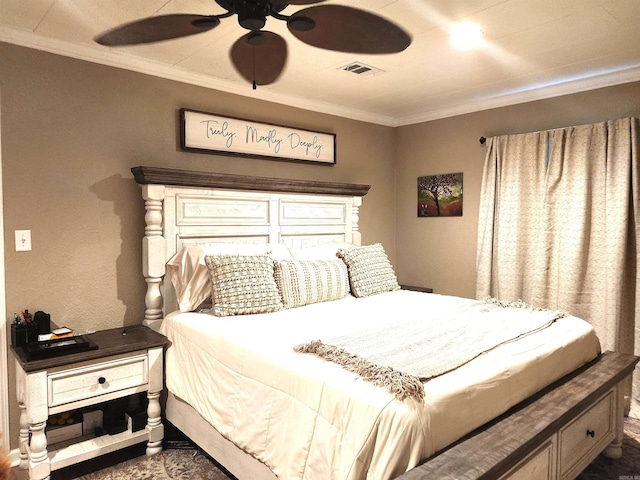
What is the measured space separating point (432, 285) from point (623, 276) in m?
1.68

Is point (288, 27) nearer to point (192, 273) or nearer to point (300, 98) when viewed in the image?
point (192, 273)

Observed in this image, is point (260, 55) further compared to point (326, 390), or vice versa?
point (260, 55)

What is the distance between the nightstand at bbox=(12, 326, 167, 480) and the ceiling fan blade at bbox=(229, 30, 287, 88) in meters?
1.63

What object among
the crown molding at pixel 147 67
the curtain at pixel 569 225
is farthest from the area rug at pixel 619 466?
the crown molding at pixel 147 67

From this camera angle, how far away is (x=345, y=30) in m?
1.93

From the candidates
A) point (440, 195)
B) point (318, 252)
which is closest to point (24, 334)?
point (318, 252)

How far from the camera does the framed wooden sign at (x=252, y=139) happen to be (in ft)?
10.4

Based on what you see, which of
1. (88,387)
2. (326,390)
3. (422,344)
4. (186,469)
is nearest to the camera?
(326,390)

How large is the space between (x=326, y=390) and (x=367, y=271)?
70.2 inches

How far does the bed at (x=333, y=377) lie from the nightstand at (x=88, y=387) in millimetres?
148

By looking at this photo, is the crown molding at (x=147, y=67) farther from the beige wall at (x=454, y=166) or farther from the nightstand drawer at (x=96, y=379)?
the nightstand drawer at (x=96, y=379)

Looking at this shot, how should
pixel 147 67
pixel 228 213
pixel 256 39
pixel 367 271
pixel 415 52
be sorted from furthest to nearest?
pixel 367 271 < pixel 228 213 < pixel 147 67 < pixel 415 52 < pixel 256 39

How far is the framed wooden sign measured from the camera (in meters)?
3.17

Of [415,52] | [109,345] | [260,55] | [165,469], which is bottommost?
[165,469]
